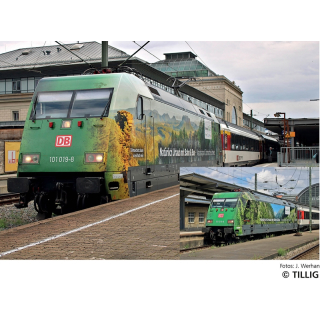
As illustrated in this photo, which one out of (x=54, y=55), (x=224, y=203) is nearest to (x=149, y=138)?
(x=224, y=203)

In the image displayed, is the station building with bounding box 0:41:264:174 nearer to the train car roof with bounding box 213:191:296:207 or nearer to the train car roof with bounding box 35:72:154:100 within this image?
the train car roof with bounding box 35:72:154:100

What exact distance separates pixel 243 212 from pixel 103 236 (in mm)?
2790

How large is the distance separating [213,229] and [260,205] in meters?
0.61

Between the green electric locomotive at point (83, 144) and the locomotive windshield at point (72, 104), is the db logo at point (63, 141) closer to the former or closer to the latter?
the green electric locomotive at point (83, 144)

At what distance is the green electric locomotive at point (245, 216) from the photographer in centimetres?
473

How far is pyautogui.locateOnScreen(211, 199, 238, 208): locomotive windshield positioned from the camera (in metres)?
4.64

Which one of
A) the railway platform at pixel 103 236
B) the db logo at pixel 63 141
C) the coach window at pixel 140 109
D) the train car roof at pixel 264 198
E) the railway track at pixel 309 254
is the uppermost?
the coach window at pixel 140 109

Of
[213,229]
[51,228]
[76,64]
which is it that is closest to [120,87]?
[51,228]

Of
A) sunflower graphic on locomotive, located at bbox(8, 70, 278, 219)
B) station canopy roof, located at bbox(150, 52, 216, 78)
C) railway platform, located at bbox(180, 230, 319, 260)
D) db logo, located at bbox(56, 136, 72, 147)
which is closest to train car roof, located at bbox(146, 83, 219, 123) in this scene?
sunflower graphic on locomotive, located at bbox(8, 70, 278, 219)

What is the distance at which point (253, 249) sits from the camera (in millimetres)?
4664

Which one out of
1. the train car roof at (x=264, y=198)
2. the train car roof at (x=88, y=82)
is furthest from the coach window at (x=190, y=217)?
the train car roof at (x=88, y=82)

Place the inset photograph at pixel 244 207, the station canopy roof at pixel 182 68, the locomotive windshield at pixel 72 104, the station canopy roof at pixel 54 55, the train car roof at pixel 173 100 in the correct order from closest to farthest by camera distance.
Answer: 1. the inset photograph at pixel 244 207
2. the locomotive windshield at pixel 72 104
3. the train car roof at pixel 173 100
4. the station canopy roof at pixel 182 68
5. the station canopy roof at pixel 54 55

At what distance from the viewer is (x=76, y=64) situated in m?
34.3

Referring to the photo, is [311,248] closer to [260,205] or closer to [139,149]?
[260,205]
